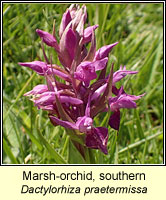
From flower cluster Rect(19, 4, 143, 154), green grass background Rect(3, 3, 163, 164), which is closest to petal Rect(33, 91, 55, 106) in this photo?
flower cluster Rect(19, 4, 143, 154)

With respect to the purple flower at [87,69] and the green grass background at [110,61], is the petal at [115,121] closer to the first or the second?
the purple flower at [87,69]

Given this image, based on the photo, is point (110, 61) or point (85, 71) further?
point (110, 61)

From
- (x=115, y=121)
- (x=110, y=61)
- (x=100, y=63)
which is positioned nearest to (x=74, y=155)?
(x=115, y=121)

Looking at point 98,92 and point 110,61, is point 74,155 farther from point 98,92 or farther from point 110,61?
point 110,61

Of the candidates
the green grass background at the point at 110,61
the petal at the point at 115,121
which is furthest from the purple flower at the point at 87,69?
the green grass background at the point at 110,61

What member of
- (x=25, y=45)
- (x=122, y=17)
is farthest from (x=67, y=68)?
(x=122, y=17)

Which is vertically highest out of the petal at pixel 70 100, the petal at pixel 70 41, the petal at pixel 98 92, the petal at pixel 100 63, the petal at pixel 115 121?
the petal at pixel 70 41

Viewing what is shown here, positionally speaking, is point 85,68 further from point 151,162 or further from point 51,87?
point 151,162

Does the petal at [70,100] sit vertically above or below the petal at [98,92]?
below

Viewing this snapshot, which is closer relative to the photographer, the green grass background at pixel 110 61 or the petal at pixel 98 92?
Result: the petal at pixel 98 92
